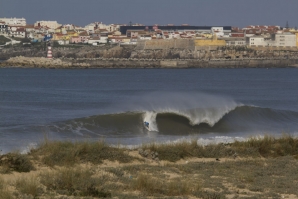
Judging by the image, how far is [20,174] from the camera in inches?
420

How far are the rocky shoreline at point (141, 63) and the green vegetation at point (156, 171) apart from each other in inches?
3844

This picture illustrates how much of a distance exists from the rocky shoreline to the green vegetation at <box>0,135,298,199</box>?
97.6 m

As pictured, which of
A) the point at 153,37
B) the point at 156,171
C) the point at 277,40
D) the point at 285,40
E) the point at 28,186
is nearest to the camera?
the point at 28,186

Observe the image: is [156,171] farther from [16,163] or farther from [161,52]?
[161,52]

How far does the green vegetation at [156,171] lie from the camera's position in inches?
384

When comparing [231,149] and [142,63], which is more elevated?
[231,149]

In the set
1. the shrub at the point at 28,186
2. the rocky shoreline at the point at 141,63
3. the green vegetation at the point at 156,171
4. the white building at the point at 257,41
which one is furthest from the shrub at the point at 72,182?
the white building at the point at 257,41

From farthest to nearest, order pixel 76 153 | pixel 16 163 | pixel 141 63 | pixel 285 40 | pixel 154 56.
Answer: pixel 285 40 → pixel 154 56 → pixel 141 63 → pixel 76 153 → pixel 16 163

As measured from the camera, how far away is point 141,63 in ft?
392

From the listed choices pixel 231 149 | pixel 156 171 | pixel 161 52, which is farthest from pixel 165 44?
pixel 156 171

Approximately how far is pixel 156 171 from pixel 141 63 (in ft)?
Answer: 355

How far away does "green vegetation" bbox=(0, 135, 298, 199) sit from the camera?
Answer: 9.76 meters

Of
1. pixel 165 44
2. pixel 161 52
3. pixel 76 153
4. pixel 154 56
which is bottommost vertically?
pixel 154 56

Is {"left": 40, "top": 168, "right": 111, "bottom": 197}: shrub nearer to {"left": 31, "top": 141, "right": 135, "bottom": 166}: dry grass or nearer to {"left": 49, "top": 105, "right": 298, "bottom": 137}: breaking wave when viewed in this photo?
{"left": 31, "top": 141, "right": 135, "bottom": 166}: dry grass
